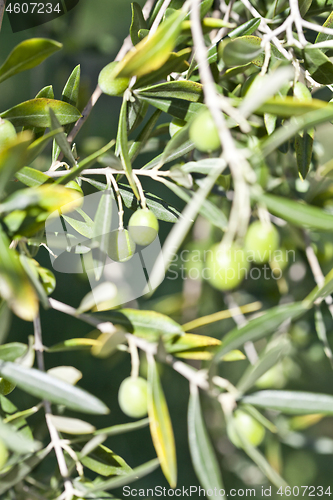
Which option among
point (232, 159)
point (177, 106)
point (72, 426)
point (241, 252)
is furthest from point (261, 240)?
point (72, 426)

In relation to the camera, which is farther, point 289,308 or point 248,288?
point 248,288

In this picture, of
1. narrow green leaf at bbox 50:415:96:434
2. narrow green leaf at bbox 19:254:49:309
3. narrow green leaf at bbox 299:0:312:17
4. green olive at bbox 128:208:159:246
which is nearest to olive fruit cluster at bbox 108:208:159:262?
green olive at bbox 128:208:159:246

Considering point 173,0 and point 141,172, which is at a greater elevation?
point 173,0

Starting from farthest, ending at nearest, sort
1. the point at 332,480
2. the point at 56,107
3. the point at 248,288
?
the point at 332,480, the point at 248,288, the point at 56,107

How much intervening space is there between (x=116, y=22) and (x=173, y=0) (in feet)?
3.55

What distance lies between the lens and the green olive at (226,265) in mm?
392

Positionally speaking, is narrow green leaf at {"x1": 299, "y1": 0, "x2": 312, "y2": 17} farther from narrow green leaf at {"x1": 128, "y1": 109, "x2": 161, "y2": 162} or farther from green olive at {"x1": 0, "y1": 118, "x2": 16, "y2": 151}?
green olive at {"x1": 0, "y1": 118, "x2": 16, "y2": 151}

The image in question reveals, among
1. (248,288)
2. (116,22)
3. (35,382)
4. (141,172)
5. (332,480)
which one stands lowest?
(332,480)

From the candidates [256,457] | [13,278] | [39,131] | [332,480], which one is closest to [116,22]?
[39,131]

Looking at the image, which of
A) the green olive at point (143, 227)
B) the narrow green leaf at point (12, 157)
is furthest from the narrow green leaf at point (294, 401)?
the narrow green leaf at point (12, 157)

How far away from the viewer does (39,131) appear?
0.55m

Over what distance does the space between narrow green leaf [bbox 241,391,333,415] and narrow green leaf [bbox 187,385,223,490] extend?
0.20 ft

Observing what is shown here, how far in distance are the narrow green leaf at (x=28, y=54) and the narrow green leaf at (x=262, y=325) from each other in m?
0.35

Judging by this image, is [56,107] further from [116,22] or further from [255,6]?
[116,22]
